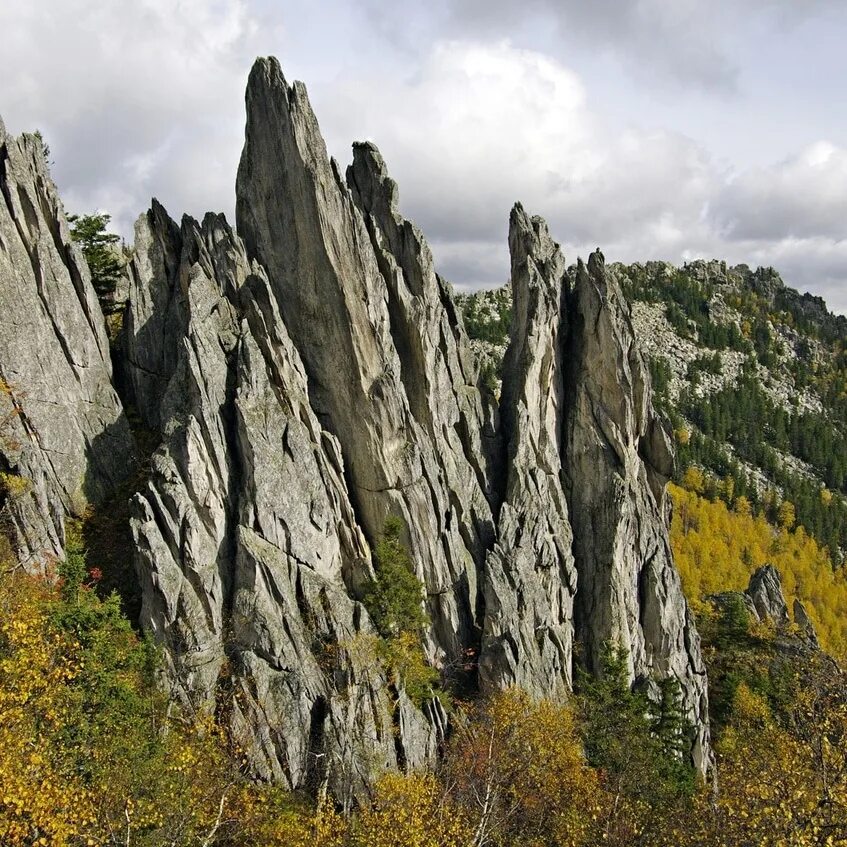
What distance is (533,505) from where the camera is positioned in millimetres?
47938

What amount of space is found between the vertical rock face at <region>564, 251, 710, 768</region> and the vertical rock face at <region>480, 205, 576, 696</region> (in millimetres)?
1476

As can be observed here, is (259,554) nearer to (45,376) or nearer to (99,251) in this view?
(45,376)

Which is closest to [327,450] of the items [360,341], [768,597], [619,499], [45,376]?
[360,341]

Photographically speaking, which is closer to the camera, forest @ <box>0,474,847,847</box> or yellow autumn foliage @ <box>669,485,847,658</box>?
forest @ <box>0,474,847,847</box>

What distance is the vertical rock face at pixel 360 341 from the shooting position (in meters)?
43.1

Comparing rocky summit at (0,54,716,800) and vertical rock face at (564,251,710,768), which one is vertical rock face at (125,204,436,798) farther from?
vertical rock face at (564,251,710,768)

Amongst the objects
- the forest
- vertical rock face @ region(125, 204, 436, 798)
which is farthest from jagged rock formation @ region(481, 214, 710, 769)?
vertical rock face @ region(125, 204, 436, 798)

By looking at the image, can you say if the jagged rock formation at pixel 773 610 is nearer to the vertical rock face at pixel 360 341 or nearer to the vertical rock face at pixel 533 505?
the vertical rock face at pixel 533 505

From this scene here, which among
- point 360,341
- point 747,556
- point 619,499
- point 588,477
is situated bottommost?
point 747,556

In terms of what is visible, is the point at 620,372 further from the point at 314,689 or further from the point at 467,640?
the point at 314,689

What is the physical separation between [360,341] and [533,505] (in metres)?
17.6

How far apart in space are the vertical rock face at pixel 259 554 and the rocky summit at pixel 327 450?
141mm

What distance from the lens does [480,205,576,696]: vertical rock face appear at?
43.1 metres

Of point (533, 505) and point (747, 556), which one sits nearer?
point (533, 505)
